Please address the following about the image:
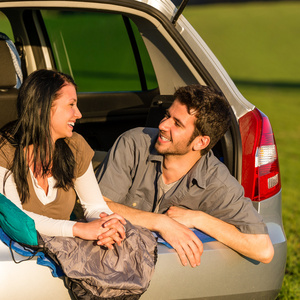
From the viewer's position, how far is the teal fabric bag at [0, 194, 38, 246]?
2.47m

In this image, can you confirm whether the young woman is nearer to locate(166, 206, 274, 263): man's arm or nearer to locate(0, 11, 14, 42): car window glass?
locate(166, 206, 274, 263): man's arm

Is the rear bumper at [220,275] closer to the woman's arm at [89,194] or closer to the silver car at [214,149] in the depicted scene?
the silver car at [214,149]

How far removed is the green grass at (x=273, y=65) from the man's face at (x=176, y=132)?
78cm

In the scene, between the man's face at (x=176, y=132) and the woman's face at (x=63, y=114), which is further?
the man's face at (x=176, y=132)

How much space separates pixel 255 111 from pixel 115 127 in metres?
1.65

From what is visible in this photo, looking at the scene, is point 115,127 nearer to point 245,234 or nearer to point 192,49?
point 192,49

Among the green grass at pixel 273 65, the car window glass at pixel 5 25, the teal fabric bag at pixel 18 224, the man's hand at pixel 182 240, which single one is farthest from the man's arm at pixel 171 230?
the car window glass at pixel 5 25

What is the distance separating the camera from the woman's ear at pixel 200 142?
3174 millimetres

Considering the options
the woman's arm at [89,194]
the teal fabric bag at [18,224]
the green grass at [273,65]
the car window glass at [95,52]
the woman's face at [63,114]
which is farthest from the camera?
the green grass at [273,65]

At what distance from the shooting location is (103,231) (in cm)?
259

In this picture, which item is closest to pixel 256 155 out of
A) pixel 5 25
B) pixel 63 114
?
pixel 63 114

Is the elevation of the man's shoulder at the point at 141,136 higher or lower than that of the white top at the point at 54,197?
higher

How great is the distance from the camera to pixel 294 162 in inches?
432

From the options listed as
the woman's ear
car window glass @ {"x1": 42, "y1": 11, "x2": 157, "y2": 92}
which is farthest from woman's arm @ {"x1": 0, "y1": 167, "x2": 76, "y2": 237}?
car window glass @ {"x1": 42, "y1": 11, "x2": 157, "y2": 92}
